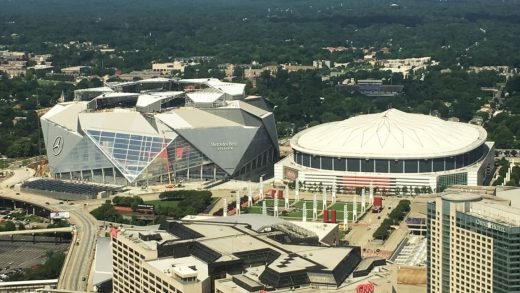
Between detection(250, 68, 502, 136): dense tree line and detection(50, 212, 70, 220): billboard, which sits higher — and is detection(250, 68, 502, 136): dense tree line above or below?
below

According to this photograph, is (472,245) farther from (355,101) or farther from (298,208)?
(355,101)

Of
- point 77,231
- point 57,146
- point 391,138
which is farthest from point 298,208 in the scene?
point 57,146

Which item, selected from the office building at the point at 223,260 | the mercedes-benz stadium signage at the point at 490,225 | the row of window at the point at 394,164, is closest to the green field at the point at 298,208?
the row of window at the point at 394,164

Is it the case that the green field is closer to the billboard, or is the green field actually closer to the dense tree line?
the billboard

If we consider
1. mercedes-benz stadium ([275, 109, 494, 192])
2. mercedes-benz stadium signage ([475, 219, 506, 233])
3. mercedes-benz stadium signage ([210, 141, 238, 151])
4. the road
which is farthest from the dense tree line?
mercedes-benz stadium signage ([475, 219, 506, 233])

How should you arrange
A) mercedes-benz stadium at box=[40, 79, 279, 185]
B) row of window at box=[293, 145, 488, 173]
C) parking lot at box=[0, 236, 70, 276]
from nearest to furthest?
parking lot at box=[0, 236, 70, 276] → row of window at box=[293, 145, 488, 173] → mercedes-benz stadium at box=[40, 79, 279, 185]

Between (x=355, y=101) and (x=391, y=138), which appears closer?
(x=391, y=138)
